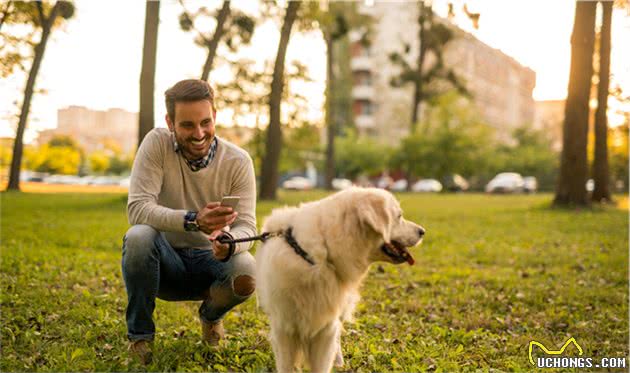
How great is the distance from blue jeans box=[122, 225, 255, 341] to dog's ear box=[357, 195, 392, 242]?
1081 millimetres

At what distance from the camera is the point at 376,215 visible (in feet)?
10.6

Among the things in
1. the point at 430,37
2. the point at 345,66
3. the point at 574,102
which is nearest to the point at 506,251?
the point at 574,102

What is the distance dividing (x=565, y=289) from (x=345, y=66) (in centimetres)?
5399

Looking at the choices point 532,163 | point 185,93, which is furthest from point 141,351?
point 532,163

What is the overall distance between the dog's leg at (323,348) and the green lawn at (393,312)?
51 cm

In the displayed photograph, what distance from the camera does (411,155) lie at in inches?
1506

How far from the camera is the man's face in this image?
11.9 ft

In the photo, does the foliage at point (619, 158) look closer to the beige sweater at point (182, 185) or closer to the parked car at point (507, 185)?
the parked car at point (507, 185)

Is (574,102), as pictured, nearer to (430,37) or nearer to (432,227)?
(432,227)

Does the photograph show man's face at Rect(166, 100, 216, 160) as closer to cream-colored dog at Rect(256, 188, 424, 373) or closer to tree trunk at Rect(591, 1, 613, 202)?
cream-colored dog at Rect(256, 188, 424, 373)

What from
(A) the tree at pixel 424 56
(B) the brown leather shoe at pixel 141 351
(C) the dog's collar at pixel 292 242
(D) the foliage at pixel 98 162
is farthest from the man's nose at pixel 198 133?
(D) the foliage at pixel 98 162

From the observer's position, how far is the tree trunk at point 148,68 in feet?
42.7

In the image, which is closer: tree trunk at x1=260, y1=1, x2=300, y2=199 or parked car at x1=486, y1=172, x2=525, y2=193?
tree trunk at x1=260, y1=1, x2=300, y2=199

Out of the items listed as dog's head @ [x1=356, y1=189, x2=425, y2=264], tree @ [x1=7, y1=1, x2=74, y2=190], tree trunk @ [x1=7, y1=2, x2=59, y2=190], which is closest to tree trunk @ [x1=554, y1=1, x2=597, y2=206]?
dog's head @ [x1=356, y1=189, x2=425, y2=264]
